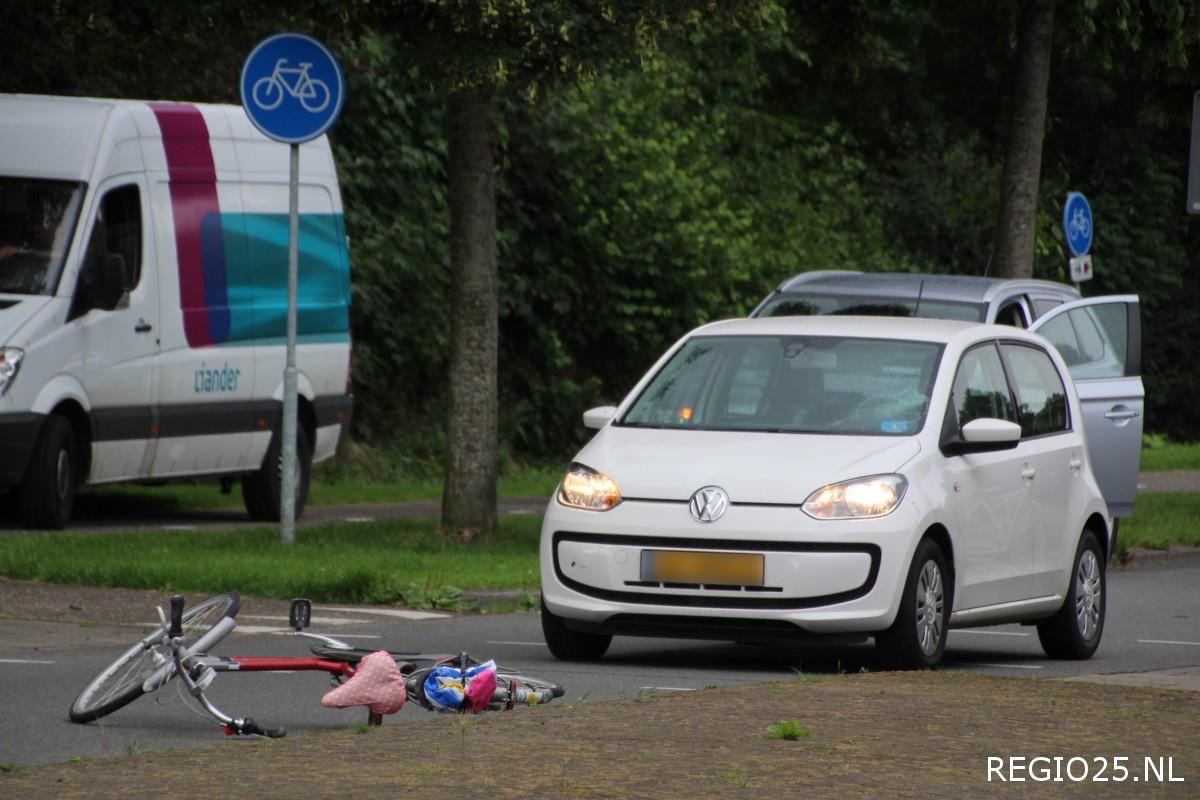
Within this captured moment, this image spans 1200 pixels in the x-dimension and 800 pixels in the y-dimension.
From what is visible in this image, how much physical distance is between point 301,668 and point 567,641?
2683 millimetres

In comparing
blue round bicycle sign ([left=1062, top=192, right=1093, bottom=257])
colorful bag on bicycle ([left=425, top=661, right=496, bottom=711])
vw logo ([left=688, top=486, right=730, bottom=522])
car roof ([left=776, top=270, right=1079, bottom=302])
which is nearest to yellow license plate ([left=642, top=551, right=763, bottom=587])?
vw logo ([left=688, top=486, right=730, bottom=522])

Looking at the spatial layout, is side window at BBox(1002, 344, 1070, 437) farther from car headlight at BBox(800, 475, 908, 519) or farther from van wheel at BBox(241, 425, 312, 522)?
van wheel at BBox(241, 425, 312, 522)

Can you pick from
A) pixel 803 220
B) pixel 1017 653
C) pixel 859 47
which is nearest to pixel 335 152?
pixel 859 47

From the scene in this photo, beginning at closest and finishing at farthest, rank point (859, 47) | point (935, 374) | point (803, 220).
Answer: point (935, 374), point (859, 47), point (803, 220)

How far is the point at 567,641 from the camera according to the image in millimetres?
10641

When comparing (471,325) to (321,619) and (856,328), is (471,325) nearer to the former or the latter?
(321,619)

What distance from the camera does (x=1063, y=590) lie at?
37.6ft

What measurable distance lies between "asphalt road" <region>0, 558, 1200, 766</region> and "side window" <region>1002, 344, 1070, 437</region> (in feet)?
3.58

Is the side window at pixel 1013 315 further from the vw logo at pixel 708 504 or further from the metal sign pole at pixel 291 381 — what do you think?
the vw logo at pixel 708 504

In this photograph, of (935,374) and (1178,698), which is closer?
(1178,698)

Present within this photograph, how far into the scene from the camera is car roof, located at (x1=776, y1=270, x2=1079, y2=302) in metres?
15.6

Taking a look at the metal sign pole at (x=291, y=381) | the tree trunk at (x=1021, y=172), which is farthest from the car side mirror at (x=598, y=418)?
the tree trunk at (x=1021, y=172)

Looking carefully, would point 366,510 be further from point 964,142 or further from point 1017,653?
point 964,142

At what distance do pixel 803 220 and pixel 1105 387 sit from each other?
54.7 ft
